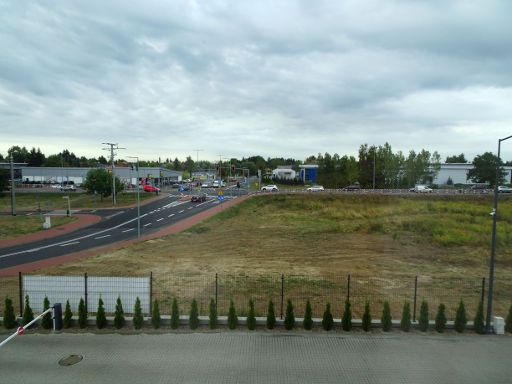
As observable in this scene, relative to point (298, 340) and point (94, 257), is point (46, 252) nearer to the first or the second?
point (94, 257)

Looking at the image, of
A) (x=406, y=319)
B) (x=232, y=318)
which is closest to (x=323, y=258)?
(x=406, y=319)

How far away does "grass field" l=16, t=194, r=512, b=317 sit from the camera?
16.5 metres

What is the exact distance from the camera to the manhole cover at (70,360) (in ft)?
31.9

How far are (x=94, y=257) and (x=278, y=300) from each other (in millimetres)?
15053

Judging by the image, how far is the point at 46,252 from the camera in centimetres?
2669

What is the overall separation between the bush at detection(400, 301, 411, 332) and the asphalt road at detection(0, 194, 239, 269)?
23.0m

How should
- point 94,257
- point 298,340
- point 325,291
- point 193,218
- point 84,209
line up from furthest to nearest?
point 84,209 < point 193,218 < point 94,257 < point 325,291 < point 298,340

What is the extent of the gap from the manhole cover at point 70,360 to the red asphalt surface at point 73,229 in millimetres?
13740

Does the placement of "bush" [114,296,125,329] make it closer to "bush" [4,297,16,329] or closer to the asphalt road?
"bush" [4,297,16,329]

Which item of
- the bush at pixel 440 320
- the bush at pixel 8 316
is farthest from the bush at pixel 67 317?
the bush at pixel 440 320

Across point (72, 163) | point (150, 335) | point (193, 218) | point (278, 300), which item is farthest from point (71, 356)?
point (72, 163)

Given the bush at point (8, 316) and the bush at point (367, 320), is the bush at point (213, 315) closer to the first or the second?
the bush at point (367, 320)

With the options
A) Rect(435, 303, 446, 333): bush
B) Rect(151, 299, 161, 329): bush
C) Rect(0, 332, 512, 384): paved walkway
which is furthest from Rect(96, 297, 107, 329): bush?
Rect(435, 303, 446, 333): bush

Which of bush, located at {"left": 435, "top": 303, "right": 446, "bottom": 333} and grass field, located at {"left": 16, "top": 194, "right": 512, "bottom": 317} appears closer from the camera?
bush, located at {"left": 435, "top": 303, "right": 446, "bottom": 333}
